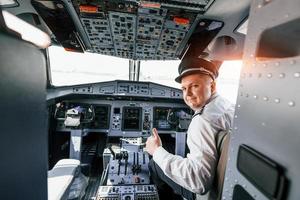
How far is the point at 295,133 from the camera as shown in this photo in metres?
0.49

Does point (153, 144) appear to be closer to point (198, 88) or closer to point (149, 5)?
point (198, 88)

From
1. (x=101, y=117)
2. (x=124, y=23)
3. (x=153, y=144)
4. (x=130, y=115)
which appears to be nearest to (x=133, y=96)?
(x=130, y=115)

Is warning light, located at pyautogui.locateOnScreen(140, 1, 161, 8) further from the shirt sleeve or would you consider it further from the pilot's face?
the shirt sleeve

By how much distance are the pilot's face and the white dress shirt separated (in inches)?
7.0

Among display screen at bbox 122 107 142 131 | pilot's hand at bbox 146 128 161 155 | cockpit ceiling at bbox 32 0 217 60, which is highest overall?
cockpit ceiling at bbox 32 0 217 60

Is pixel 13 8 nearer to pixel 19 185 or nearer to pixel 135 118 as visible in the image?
pixel 19 185

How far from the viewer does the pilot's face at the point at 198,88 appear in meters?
1.61

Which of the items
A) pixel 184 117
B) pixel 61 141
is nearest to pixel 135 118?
pixel 184 117

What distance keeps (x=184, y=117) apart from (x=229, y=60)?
1.36 metres

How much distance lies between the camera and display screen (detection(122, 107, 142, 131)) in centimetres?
396

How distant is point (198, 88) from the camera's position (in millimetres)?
1618

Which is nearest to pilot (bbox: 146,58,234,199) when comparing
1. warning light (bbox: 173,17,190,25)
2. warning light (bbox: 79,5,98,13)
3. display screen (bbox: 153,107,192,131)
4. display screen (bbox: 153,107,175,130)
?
warning light (bbox: 173,17,190,25)

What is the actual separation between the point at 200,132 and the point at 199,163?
0.19 meters

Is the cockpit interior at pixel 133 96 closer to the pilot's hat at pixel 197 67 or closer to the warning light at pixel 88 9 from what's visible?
the warning light at pixel 88 9
